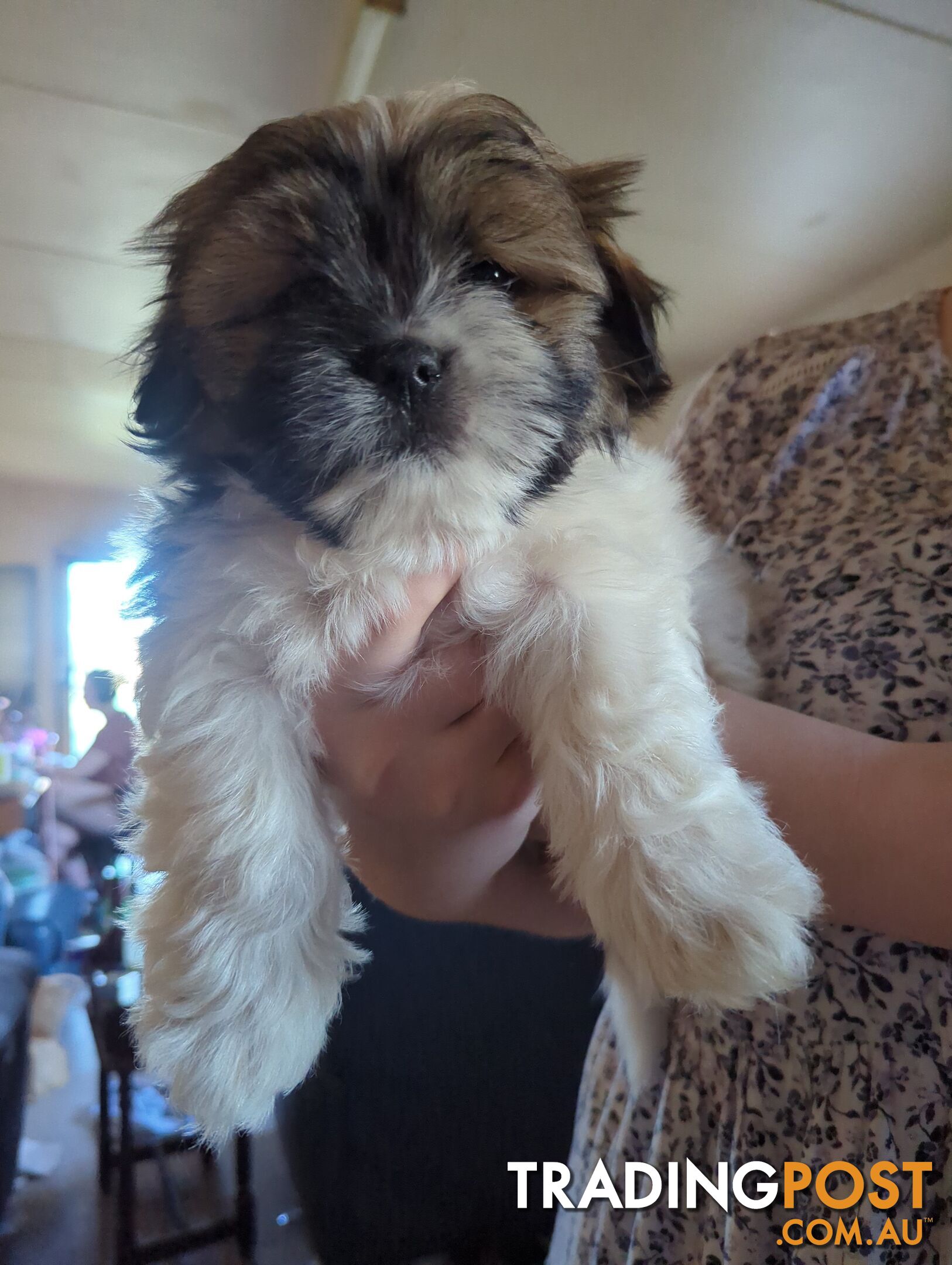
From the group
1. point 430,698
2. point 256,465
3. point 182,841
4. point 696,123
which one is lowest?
point 182,841

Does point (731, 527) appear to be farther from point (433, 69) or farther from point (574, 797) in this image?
point (433, 69)

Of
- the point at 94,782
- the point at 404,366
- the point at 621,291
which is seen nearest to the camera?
the point at 404,366

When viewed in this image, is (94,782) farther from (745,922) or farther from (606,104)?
(745,922)

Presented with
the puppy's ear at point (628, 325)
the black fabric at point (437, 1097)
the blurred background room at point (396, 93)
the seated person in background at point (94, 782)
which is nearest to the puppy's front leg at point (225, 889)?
the blurred background room at point (396, 93)

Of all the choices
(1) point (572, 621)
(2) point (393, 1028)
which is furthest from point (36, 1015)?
(1) point (572, 621)

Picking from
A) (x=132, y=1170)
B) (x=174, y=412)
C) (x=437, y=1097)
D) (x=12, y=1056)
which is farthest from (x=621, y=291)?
(x=12, y=1056)

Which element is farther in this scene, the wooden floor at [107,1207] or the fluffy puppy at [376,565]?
the wooden floor at [107,1207]

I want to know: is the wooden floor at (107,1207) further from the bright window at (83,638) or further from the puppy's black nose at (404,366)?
the bright window at (83,638)
